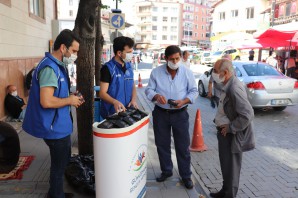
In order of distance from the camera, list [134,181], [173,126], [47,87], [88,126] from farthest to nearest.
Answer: [88,126] < [173,126] < [134,181] < [47,87]

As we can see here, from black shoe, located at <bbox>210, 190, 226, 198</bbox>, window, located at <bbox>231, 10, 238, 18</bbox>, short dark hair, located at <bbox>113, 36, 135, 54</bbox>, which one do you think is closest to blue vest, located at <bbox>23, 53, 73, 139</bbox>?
short dark hair, located at <bbox>113, 36, 135, 54</bbox>

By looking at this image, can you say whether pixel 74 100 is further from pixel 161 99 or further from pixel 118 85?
pixel 161 99

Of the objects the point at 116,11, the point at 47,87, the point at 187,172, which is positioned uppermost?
the point at 116,11

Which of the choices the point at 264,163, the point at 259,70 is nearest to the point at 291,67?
the point at 259,70

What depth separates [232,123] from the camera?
3.26m

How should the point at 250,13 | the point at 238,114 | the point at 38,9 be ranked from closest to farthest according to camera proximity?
the point at 238,114
the point at 38,9
the point at 250,13

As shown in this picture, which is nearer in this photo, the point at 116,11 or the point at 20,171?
the point at 20,171

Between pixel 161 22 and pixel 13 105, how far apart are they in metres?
83.9

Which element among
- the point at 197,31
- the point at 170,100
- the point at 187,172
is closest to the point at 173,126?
the point at 170,100

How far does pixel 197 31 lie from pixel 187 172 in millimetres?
93225

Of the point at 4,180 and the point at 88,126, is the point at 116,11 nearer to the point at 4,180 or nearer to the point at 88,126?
the point at 88,126

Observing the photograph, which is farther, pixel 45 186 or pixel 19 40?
pixel 19 40

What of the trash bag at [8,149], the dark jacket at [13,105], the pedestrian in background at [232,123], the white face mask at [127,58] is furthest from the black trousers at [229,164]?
the dark jacket at [13,105]

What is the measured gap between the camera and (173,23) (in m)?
87.6
